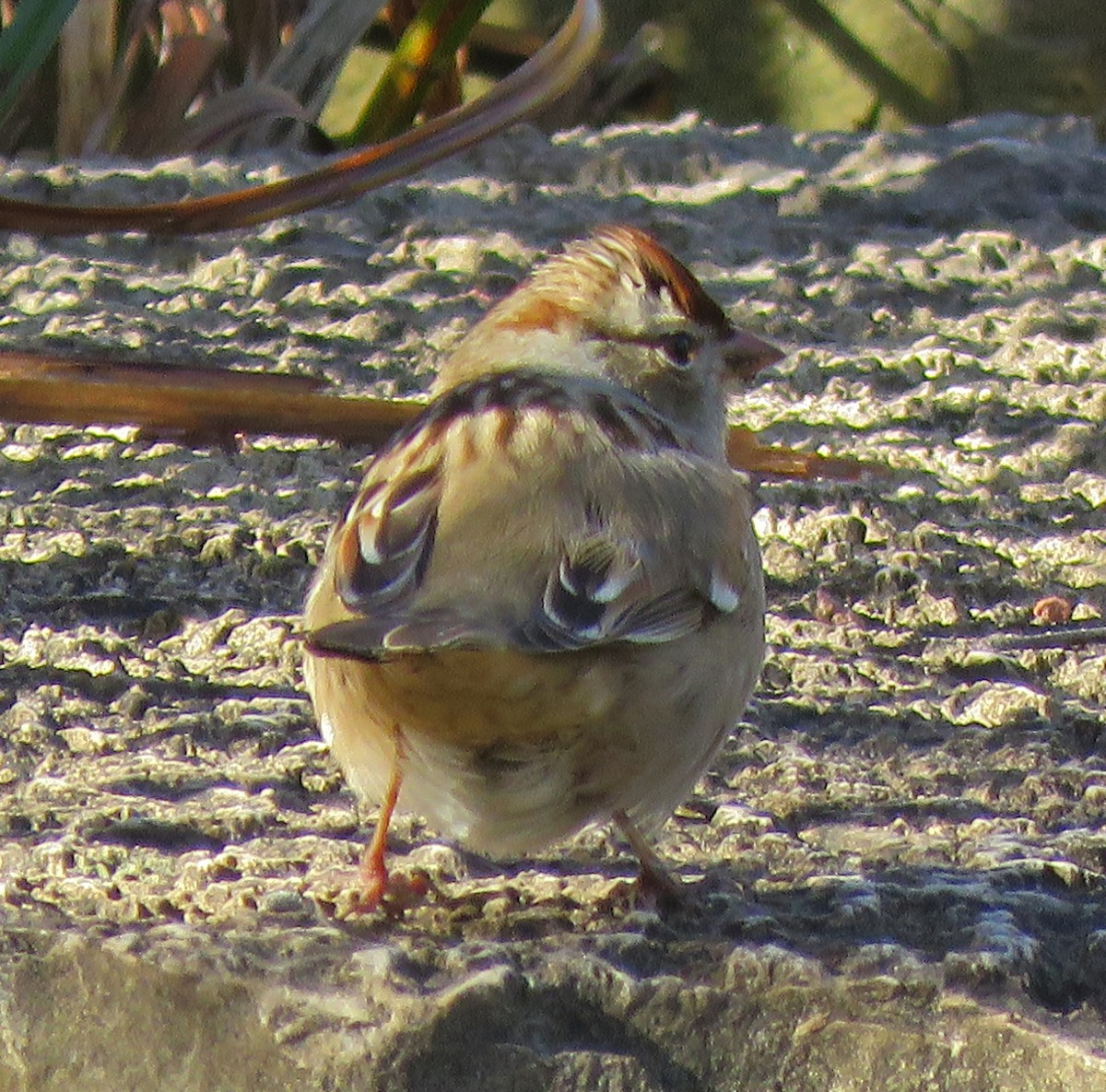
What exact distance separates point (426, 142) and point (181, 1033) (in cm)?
262

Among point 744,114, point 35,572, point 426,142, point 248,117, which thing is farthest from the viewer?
point 744,114

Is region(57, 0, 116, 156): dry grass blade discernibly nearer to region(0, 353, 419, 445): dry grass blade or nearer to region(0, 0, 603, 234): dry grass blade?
region(0, 0, 603, 234): dry grass blade

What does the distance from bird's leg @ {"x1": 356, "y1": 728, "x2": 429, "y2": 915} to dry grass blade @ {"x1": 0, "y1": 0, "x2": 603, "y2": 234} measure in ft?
5.71

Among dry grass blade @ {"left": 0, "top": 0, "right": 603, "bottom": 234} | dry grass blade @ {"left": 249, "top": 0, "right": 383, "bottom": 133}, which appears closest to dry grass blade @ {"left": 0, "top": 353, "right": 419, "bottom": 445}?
dry grass blade @ {"left": 0, "top": 0, "right": 603, "bottom": 234}

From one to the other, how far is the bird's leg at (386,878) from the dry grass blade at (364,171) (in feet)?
5.71

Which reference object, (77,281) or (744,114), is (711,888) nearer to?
(77,281)

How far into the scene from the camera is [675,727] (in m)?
2.69

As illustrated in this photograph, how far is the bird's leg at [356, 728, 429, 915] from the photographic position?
2654 mm

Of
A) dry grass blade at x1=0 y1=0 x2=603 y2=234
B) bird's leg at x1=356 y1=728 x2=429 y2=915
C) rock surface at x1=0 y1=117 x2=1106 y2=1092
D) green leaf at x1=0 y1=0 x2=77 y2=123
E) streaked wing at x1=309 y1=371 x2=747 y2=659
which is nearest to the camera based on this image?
rock surface at x1=0 y1=117 x2=1106 y2=1092

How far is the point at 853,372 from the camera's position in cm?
455

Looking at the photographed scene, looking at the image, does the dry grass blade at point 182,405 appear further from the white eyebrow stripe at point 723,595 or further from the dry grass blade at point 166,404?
the white eyebrow stripe at point 723,595

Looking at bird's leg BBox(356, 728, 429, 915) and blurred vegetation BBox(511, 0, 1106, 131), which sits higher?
blurred vegetation BBox(511, 0, 1106, 131)

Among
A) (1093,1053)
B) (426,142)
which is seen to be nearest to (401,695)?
Result: (1093,1053)

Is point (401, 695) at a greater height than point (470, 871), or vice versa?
point (401, 695)
